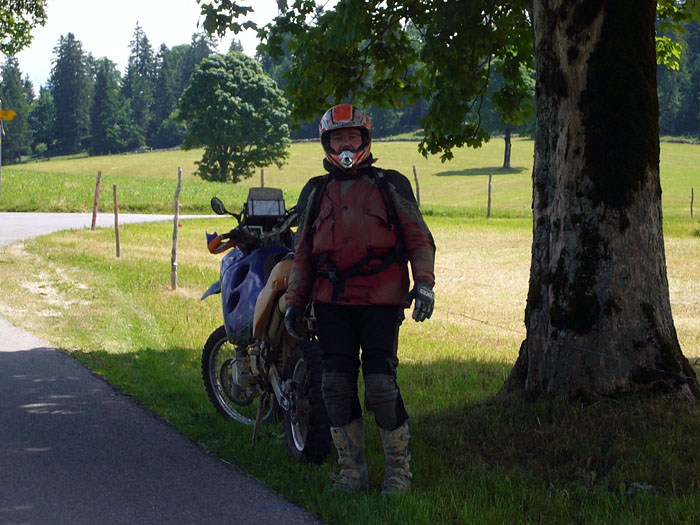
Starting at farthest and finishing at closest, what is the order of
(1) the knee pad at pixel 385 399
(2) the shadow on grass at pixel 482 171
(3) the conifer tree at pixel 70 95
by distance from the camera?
1. (3) the conifer tree at pixel 70 95
2. (2) the shadow on grass at pixel 482 171
3. (1) the knee pad at pixel 385 399

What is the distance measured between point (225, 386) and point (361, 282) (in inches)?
92.1

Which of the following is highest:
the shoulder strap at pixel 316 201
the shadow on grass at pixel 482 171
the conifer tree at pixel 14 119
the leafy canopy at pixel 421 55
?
the conifer tree at pixel 14 119

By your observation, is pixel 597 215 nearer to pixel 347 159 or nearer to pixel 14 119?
pixel 347 159

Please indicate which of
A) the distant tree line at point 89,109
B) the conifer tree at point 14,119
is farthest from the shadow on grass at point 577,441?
the conifer tree at point 14,119

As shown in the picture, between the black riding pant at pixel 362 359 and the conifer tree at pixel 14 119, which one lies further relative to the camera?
the conifer tree at pixel 14 119

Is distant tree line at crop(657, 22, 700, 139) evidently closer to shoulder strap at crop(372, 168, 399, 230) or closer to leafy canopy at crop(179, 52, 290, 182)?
leafy canopy at crop(179, 52, 290, 182)

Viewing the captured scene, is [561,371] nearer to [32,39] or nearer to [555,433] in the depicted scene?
[555,433]

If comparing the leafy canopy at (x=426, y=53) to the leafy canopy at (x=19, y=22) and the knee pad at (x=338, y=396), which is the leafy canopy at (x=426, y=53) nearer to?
the knee pad at (x=338, y=396)

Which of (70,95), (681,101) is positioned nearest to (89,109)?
(70,95)

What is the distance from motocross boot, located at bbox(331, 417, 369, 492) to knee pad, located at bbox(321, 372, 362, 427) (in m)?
0.05

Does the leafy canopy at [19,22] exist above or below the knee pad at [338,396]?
above

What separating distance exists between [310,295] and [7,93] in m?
158

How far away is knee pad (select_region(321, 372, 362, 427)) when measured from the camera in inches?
184

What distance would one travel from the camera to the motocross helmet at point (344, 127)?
4633mm
